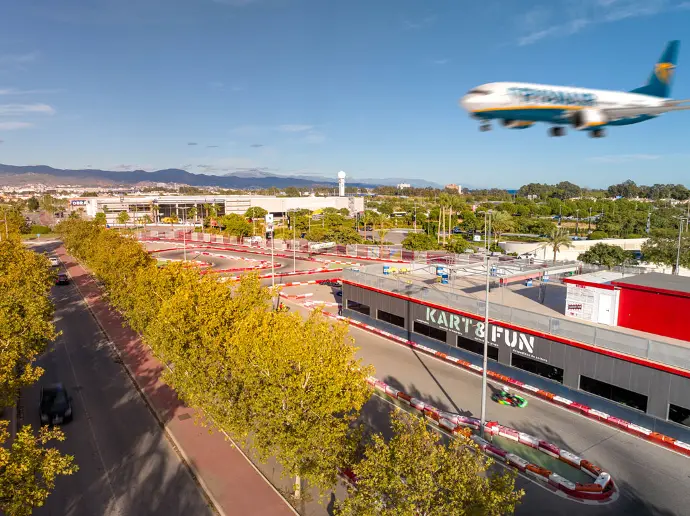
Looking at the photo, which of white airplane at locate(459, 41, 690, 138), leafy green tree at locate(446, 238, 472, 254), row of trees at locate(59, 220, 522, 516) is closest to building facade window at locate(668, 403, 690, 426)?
row of trees at locate(59, 220, 522, 516)

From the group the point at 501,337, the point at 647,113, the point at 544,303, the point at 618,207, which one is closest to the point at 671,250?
the point at 544,303

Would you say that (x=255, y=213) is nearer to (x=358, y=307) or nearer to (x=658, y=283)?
(x=358, y=307)

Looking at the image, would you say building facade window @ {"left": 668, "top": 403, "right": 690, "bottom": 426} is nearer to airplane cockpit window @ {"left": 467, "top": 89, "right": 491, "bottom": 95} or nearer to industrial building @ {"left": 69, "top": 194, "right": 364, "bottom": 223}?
airplane cockpit window @ {"left": 467, "top": 89, "right": 491, "bottom": 95}

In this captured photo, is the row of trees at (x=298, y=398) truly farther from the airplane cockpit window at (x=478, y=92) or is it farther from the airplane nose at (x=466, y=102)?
the airplane cockpit window at (x=478, y=92)

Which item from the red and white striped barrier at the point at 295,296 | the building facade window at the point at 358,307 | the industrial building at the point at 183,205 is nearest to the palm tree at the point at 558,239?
the building facade window at the point at 358,307

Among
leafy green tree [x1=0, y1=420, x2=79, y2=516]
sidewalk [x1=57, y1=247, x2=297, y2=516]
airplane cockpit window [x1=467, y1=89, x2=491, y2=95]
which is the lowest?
sidewalk [x1=57, y1=247, x2=297, y2=516]

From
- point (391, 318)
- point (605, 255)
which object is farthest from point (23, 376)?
point (605, 255)
